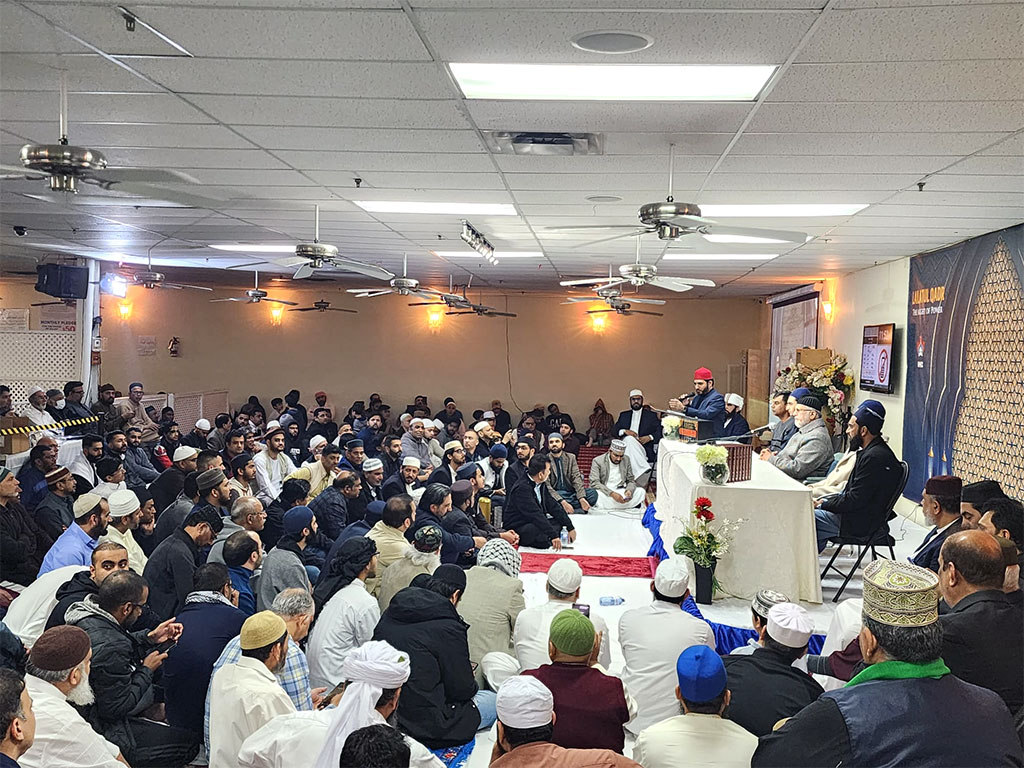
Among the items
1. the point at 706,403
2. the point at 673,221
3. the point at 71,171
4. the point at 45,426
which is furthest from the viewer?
the point at 706,403

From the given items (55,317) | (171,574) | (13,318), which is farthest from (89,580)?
(13,318)

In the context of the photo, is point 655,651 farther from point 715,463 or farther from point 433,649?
point 715,463

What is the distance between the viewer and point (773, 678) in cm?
318

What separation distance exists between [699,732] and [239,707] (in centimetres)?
175

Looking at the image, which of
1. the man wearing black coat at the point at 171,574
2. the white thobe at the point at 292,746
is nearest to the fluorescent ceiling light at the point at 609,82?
the white thobe at the point at 292,746

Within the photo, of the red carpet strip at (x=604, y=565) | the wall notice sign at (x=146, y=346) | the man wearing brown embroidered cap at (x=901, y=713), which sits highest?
the wall notice sign at (x=146, y=346)

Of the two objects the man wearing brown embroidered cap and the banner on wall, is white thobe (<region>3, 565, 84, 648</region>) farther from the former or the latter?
the banner on wall

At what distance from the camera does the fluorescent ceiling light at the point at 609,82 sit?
333 cm

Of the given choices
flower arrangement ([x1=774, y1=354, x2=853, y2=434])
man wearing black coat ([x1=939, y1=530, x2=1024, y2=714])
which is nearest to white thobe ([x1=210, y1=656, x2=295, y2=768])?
man wearing black coat ([x1=939, y1=530, x2=1024, y2=714])

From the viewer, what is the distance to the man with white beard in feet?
9.21

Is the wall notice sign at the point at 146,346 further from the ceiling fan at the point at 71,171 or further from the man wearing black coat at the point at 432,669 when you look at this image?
Answer: the man wearing black coat at the point at 432,669

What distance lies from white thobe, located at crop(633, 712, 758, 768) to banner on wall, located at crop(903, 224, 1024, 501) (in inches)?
213

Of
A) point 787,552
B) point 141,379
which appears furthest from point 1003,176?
point 141,379

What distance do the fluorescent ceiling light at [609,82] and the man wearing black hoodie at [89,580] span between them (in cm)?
298
